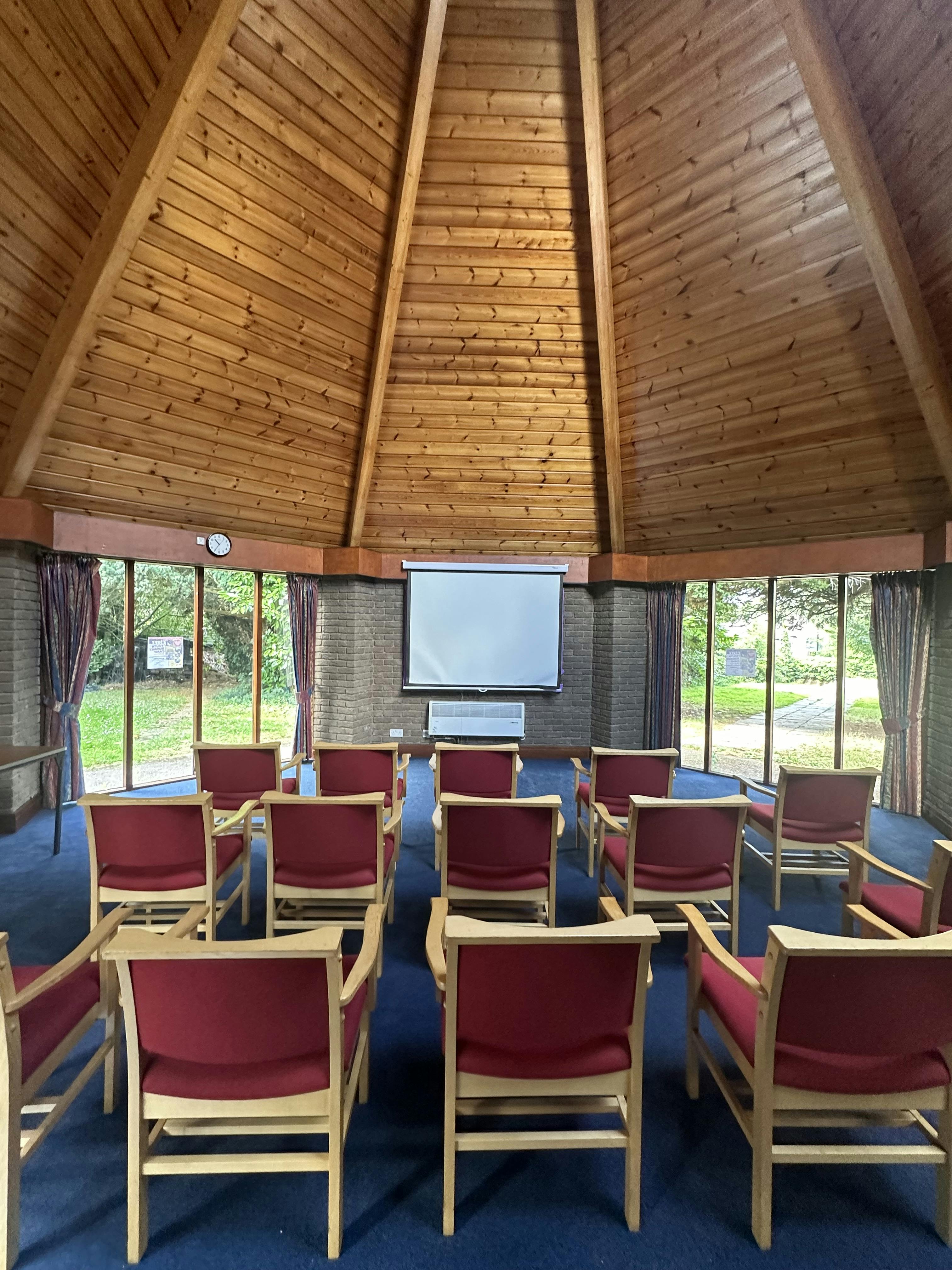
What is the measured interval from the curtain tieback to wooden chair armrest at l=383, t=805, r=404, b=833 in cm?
388

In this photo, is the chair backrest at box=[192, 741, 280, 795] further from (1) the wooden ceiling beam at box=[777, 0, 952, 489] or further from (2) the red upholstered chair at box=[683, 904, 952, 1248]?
(1) the wooden ceiling beam at box=[777, 0, 952, 489]

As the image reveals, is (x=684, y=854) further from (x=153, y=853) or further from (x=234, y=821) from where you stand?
(x=153, y=853)

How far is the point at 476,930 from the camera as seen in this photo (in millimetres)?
1458

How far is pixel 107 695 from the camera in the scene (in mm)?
6121

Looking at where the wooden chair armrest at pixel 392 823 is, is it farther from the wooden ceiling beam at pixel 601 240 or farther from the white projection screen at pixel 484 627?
the wooden ceiling beam at pixel 601 240

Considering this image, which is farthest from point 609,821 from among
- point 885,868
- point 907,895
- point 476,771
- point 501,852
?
point 907,895

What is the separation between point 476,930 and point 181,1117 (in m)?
0.91

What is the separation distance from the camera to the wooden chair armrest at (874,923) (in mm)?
2094

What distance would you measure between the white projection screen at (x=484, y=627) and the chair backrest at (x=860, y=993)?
→ 610 centimetres

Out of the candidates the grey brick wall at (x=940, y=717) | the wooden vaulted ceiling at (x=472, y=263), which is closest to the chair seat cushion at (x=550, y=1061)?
the wooden vaulted ceiling at (x=472, y=263)

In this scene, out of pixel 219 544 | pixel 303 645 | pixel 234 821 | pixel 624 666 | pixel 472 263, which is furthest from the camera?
pixel 624 666

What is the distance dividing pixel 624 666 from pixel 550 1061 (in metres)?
6.16

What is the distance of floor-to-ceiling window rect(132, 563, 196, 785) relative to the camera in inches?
249

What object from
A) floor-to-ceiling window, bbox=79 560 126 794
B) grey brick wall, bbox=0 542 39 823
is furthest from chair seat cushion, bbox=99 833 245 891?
floor-to-ceiling window, bbox=79 560 126 794
